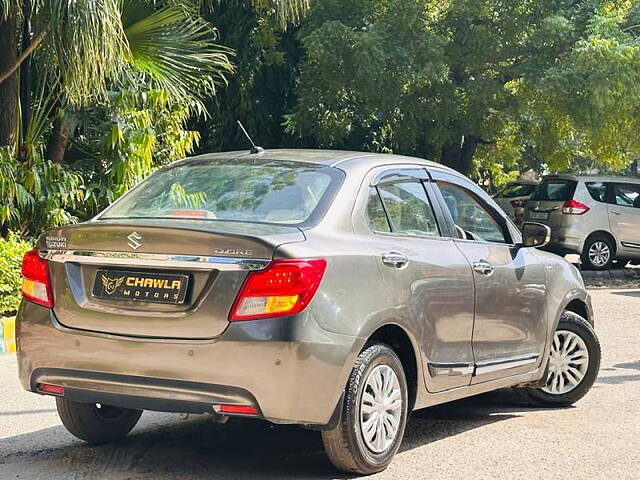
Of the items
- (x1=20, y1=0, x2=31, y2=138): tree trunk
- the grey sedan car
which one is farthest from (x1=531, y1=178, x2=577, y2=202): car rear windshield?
the grey sedan car

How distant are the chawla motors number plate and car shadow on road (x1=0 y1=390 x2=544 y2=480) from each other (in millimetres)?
933

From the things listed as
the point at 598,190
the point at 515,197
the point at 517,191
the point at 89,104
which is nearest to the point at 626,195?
the point at 598,190

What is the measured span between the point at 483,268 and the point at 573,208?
13.3m

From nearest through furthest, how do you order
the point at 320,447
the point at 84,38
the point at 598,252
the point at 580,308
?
the point at 320,447 → the point at 580,308 → the point at 84,38 → the point at 598,252

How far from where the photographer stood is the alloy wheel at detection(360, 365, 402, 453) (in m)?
5.23

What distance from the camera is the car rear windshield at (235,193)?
5.34 metres

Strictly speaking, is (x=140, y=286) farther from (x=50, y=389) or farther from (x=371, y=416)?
(x=371, y=416)

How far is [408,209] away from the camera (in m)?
5.94

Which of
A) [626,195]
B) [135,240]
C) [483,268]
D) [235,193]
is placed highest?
[235,193]

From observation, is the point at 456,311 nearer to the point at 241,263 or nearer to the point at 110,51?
the point at 241,263

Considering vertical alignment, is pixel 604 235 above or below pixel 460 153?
below

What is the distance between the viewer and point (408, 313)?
546cm

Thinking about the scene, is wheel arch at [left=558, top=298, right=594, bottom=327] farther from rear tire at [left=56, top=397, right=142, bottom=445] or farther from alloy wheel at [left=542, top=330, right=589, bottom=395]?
rear tire at [left=56, top=397, right=142, bottom=445]

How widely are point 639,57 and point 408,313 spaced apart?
13.5 metres
